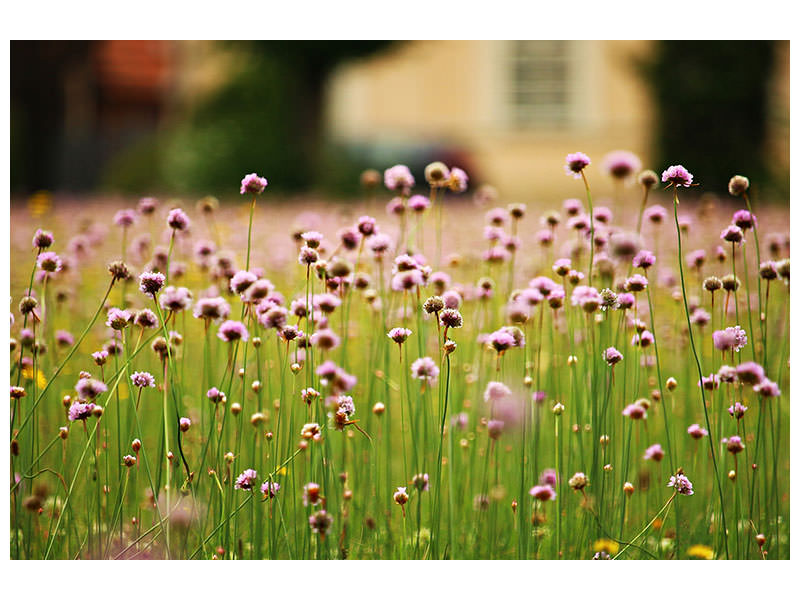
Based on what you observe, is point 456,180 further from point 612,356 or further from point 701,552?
point 701,552

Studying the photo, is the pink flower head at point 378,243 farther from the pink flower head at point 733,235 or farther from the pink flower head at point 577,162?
the pink flower head at point 733,235

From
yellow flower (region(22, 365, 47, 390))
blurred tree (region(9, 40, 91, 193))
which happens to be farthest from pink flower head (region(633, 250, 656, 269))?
blurred tree (region(9, 40, 91, 193))

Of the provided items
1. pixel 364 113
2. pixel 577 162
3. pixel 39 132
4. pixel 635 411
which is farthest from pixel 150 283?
pixel 364 113

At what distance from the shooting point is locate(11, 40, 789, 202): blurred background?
17.1 feet

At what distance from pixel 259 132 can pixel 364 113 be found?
1.21 m

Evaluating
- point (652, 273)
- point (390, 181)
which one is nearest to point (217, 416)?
point (390, 181)

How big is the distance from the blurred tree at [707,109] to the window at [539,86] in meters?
0.98

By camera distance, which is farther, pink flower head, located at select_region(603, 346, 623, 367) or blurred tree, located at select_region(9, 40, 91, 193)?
blurred tree, located at select_region(9, 40, 91, 193)

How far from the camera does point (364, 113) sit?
7000 mm

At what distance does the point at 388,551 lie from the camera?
1508 mm

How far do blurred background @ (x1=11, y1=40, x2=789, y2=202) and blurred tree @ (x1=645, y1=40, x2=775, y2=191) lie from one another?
1cm

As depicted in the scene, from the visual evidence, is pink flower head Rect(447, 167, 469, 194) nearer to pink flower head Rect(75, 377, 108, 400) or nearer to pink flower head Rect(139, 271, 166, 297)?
pink flower head Rect(139, 271, 166, 297)

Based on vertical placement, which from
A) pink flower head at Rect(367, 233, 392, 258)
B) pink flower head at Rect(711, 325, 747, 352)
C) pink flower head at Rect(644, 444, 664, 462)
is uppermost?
pink flower head at Rect(367, 233, 392, 258)

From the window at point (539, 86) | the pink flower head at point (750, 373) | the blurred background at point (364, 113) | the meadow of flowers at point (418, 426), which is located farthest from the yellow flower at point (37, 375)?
the window at point (539, 86)
